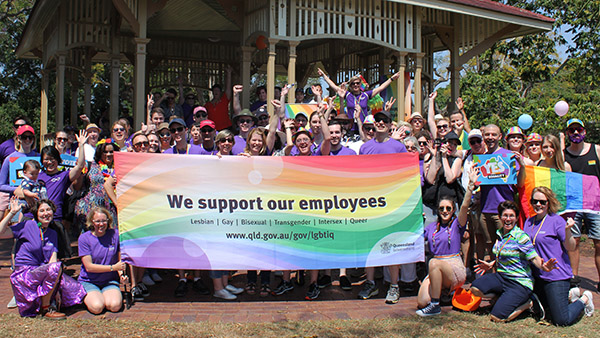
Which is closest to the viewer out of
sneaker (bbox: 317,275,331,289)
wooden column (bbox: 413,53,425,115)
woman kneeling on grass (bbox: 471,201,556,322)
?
woman kneeling on grass (bbox: 471,201,556,322)

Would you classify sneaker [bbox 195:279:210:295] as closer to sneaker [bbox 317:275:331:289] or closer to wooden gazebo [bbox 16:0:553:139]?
sneaker [bbox 317:275:331:289]

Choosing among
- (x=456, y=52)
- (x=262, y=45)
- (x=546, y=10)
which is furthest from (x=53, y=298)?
(x=546, y=10)

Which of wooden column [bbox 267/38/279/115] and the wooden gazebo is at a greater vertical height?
the wooden gazebo

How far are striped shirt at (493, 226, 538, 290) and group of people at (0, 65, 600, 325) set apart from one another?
0.01 m

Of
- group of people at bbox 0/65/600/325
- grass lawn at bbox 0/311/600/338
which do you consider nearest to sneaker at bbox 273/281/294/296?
group of people at bbox 0/65/600/325

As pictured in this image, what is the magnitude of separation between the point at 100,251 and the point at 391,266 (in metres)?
3.14

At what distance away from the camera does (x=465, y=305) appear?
5.88 meters

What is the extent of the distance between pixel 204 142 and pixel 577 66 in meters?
13.0

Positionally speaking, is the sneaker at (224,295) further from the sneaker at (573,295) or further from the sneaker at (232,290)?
the sneaker at (573,295)

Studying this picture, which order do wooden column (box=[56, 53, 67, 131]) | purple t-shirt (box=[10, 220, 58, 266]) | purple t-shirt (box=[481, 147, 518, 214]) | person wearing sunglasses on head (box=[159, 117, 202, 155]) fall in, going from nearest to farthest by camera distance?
purple t-shirt (box=[10, 220, 58, 266]) < purple t-shirt (box=[481, 147, 518, 214]) < person wearing sunglasses on head (box=[159, 117, 202, 155]) < wooden column (box=[56, 53, 67, 131])

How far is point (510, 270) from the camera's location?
574cm

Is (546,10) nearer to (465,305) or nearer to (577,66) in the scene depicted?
(577,66)

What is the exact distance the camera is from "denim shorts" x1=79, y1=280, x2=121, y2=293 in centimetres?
588

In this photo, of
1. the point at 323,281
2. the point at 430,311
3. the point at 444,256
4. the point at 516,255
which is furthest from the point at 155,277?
the point at 516,255
